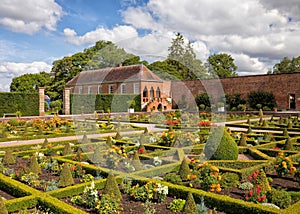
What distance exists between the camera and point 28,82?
6544 centimetres

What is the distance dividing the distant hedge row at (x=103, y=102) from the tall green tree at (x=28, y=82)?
4039 cm

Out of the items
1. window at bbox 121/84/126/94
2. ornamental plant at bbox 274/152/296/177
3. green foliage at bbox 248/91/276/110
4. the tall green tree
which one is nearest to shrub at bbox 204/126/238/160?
ornamental plant at bbox 274/152/296/177

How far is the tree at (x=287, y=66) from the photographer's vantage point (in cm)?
4933

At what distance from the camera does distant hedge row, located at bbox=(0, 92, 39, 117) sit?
75.3 feet

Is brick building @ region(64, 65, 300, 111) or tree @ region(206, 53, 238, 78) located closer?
brick building @ region(64, 65, 300, 111)

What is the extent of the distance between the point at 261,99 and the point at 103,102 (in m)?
15.0

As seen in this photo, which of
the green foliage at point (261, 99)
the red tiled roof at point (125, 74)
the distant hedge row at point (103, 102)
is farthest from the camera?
the green foliage at point (261, 99)

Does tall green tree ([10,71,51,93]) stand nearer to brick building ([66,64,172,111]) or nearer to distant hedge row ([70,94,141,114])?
brick building ([66,64,172,111])

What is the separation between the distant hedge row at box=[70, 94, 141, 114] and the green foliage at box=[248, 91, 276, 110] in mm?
11190

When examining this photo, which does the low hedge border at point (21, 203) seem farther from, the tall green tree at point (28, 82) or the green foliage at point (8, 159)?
the tall green tree at point (28, 82)

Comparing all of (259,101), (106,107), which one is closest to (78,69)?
(106,107)

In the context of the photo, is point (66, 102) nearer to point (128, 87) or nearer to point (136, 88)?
point (128, 87)

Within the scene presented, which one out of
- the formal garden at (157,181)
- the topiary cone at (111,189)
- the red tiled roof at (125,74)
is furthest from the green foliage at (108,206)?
the red tiled roof at (125,74)

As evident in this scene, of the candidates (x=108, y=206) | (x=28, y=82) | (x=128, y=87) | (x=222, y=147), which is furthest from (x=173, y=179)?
(x=28, y=82)
